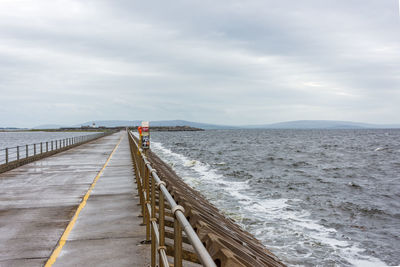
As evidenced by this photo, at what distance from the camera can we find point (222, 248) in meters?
3.97

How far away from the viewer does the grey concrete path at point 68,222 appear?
549cm

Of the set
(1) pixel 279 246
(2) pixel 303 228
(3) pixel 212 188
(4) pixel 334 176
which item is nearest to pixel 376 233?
(2) pixel 303 228

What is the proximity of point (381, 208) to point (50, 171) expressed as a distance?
48.1 feet

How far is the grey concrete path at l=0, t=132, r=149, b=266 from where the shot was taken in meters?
5.49

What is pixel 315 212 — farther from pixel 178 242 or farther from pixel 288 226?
pixel 178 242

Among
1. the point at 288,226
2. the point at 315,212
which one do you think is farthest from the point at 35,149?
the point at 315,212

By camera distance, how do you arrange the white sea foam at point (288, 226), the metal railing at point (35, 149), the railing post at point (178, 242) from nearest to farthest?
the railing post at point (178, 242), the white sea foam at point (288, 226), the metal railing at point (35, 149)

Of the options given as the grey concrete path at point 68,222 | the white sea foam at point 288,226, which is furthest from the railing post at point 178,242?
the white sea foam at point 288,226

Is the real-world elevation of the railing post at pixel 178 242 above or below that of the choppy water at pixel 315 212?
above

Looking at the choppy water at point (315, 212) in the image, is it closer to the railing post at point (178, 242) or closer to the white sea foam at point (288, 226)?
the white sea foam at point (288, 226)

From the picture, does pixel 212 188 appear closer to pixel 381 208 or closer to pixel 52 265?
pixel 381 208

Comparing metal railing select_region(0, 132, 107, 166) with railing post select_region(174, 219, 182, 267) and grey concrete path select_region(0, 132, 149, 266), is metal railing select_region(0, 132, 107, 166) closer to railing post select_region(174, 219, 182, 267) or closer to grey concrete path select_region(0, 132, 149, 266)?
grey concrete path select_region(0, 132, 149, 266)

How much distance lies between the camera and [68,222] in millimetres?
7469

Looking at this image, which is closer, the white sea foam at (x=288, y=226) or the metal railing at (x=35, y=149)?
the white sea foam at (x=288, y=226)
